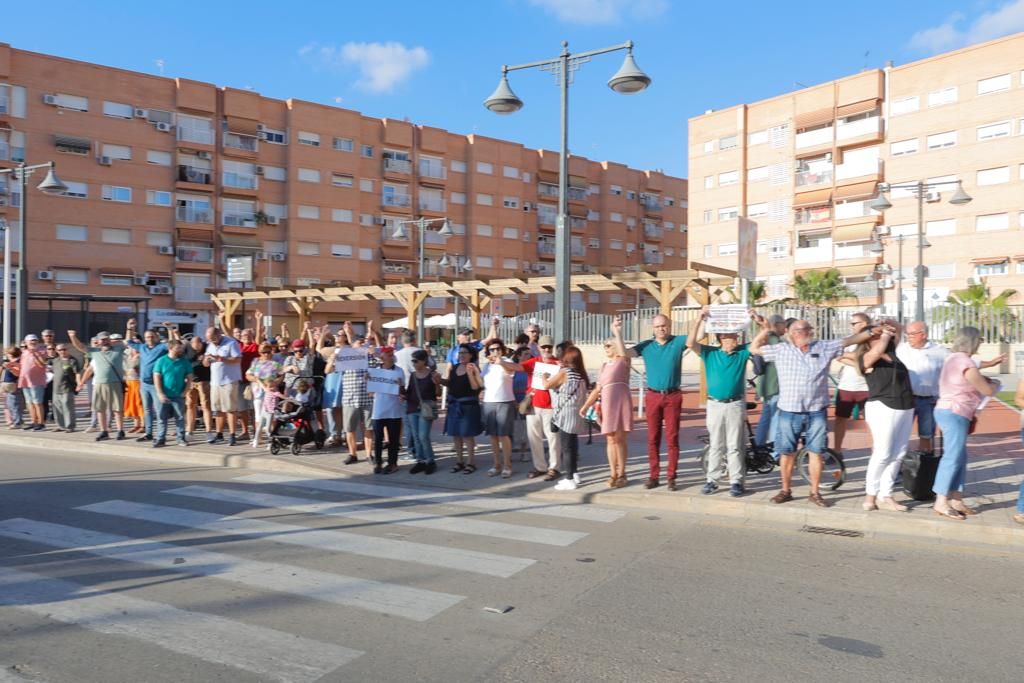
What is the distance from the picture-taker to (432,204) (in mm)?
58562

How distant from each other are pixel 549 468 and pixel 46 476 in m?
6.30

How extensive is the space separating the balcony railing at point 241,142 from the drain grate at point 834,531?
161ft

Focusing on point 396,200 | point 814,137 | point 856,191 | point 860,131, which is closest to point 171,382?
point 856,191

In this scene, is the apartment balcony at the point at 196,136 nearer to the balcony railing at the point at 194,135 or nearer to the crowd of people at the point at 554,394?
the balcony railing at the point at 194,135

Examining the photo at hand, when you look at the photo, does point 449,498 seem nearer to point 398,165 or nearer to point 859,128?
point 859,128

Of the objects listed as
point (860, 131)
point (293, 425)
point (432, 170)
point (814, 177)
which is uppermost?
point (860, 131)

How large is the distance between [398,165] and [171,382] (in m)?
47.5

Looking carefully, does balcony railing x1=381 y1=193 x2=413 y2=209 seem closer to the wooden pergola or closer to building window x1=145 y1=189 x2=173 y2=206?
building window x1=145 y1=189 x2=173 y2=206

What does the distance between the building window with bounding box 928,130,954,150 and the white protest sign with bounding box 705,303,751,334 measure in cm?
4467

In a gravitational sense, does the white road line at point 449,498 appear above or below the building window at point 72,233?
below


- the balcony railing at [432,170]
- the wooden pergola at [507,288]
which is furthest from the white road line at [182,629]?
the balcony railing at [432,170]

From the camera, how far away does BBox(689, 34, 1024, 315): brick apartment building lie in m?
42.5

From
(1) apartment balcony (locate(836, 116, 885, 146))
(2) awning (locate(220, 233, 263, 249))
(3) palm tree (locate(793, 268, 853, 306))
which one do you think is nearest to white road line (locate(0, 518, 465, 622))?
(3) palm tree (locate(793, 268, 853, 306))

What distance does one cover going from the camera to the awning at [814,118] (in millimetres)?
48750
